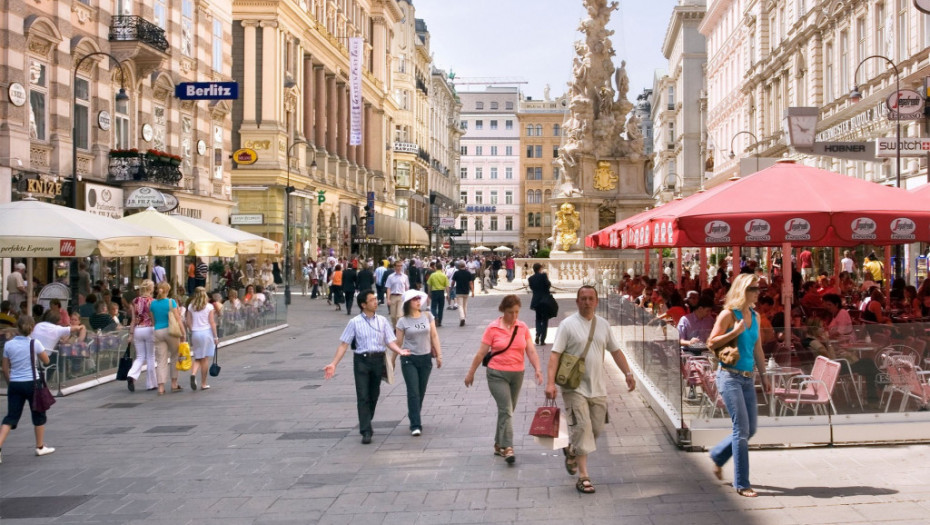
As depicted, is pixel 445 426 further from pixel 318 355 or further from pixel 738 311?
pixel 318 355

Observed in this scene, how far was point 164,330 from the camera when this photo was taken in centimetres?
1405

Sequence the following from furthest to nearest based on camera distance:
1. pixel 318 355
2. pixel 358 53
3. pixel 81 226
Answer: pixel 358 53 < pixel 318 355 < pixel 81 226

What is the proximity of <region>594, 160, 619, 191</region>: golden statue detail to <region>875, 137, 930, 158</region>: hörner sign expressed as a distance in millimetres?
26094

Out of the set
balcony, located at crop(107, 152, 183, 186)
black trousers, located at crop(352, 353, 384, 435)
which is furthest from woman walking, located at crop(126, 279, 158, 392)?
balcony, located at crop(107, 152, 183, 186)

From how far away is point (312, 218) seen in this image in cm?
5316

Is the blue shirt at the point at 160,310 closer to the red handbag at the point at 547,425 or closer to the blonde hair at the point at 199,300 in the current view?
the blonde hair at the point at 199,300

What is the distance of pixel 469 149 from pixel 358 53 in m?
72.8

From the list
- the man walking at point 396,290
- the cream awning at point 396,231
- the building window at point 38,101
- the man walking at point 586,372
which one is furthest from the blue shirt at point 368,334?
the cream awning at point 396,231

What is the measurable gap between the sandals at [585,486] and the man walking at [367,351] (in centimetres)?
292

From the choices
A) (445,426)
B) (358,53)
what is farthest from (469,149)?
(445,426)

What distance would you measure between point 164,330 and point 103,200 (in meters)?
14.8

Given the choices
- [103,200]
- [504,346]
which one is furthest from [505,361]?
[103,200]

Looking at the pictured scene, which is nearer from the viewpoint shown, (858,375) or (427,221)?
(858,375)

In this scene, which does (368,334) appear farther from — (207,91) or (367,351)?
(207,91)
